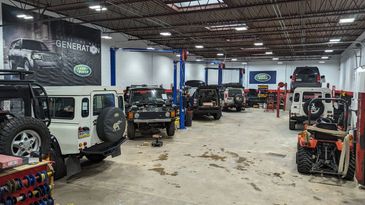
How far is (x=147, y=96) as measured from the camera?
344 inches

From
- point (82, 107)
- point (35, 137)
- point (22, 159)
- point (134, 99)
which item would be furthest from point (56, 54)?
→ point (22, 159)

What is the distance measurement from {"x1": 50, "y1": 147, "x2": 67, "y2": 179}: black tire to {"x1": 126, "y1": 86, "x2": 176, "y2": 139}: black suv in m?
3.34

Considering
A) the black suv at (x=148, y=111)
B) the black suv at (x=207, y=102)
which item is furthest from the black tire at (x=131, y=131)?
the black suv at (x=207, y=102)

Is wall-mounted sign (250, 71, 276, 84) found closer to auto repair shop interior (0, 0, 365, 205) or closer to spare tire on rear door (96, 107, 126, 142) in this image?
auto repair shop interior (0, 0, 365, 205)

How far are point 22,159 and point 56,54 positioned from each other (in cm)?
967

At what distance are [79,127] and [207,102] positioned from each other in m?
9.22

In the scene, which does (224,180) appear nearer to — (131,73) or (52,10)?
(52,10)

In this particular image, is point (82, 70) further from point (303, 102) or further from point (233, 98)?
point (303, 102)

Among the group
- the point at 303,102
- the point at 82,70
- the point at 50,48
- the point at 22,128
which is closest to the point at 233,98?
the point at 303,102

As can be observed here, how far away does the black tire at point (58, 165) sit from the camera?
4344 millimetres

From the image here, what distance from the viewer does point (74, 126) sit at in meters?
4.46

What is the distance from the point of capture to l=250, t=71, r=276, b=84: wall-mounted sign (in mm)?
26239

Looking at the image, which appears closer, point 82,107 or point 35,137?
point 35,137

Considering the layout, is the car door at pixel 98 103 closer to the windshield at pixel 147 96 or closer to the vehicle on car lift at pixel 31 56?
the windshield at pixel 147 96
